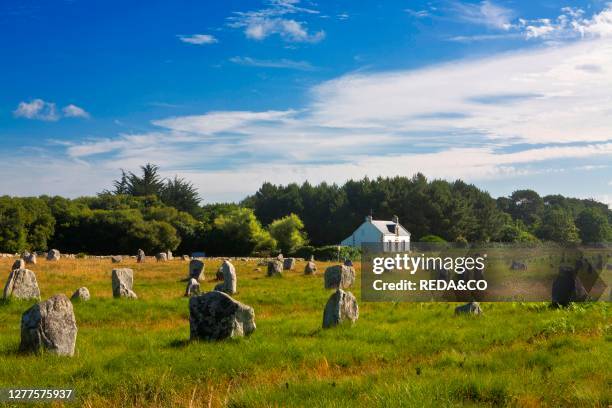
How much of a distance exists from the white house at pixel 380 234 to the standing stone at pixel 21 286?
196 ft

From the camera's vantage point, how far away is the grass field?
8.88 m

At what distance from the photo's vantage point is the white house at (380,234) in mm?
79875

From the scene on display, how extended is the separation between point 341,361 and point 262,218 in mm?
90319

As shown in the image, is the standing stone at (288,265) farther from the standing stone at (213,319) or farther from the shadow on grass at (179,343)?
the shadow on grass at (179,343)

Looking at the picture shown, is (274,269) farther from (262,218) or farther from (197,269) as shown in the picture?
(262,218)

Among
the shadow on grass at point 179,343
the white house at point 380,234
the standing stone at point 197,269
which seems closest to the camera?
the shadow on grass at point 179,343

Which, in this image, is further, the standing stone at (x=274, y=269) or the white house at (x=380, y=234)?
the white house at (x=380, y=234)

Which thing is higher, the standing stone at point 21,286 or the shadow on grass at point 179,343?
the standing stone at point 21,286

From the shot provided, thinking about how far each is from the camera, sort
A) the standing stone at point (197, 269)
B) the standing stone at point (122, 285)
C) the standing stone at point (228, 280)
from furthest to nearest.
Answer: the standing stone at point (197, 269) < the standing stone at point (228, 280) < the standing stone at point (122, 285)

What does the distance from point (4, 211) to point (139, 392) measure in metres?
57.7

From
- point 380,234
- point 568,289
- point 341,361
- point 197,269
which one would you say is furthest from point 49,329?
point 380,234

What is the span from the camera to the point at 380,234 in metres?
80.0

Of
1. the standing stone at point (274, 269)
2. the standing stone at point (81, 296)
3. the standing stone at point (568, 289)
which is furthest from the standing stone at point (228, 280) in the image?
the standing stone at point (568, 289)

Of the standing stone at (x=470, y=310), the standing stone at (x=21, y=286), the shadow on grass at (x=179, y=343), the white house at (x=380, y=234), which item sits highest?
the white house at (x=380, y=234)
